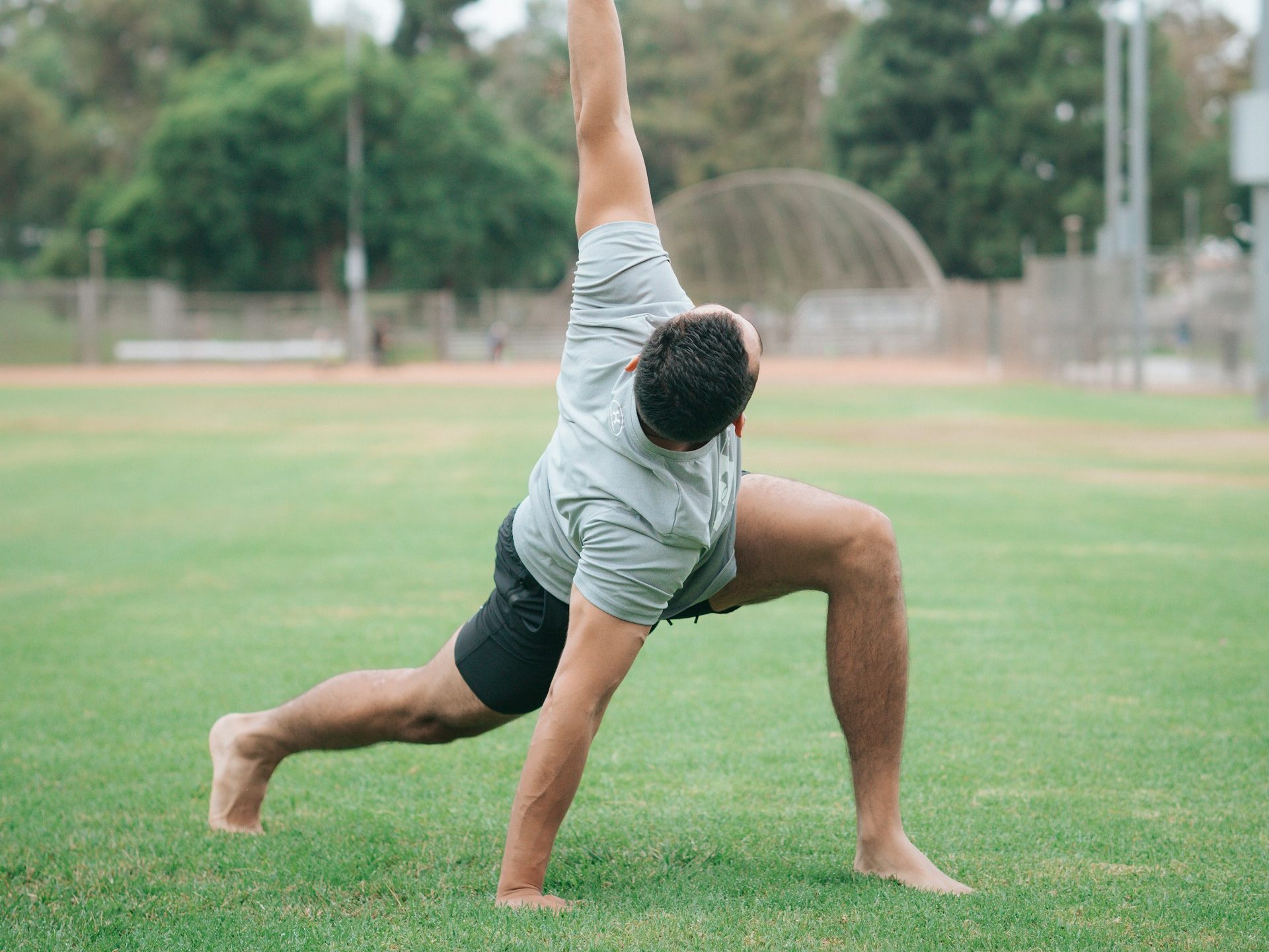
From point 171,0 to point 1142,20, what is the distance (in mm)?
49302

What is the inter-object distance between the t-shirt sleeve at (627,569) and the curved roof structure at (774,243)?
178 feet

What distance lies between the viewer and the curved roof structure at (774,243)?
5800 cm

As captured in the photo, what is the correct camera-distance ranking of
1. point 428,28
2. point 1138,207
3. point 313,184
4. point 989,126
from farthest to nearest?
1. point 428,28
2. point 989,126
3. point 313,184
4. point 1138,207

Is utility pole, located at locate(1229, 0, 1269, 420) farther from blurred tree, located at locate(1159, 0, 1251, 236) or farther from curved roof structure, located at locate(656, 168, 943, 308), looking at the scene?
blurred tree, located at locate(1159, 0, 1251, 236)

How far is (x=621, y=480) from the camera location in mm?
3100

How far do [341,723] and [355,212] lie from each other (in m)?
51.0

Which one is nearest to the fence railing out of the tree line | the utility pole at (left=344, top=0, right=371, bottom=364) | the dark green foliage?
the utility pole at (left=344, top=0, right=371, bottom=364)

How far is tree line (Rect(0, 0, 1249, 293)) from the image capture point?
5494cm

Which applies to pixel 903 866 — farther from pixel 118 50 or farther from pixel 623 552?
pixel 118 50

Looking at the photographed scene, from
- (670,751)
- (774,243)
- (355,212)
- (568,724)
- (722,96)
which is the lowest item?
(670,751)

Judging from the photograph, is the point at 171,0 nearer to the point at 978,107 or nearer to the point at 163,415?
the point at 978,107

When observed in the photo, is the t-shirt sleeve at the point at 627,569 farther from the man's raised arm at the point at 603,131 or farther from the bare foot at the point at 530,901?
the man's raised arm at the point at 603,131

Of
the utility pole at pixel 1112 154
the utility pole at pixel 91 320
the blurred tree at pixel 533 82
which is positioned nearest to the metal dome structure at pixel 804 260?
the blurred tree at pixel 533 82

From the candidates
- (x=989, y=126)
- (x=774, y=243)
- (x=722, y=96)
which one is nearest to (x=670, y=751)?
(x=774, y=243)
